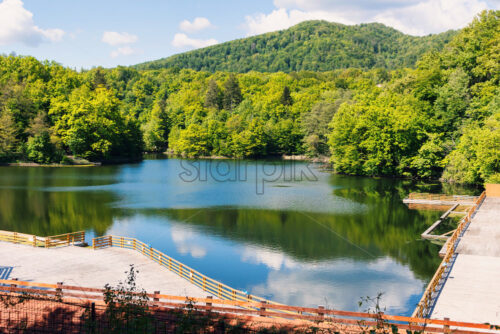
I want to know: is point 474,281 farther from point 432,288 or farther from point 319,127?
point 319,127

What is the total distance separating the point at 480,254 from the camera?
20703mm

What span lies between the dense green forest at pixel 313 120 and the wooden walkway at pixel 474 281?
72.6 ft

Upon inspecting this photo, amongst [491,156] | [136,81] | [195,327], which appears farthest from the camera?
[136,81]

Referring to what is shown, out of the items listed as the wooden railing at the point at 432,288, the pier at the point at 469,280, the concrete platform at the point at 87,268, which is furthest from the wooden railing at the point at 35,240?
the pier at the point at 469,280

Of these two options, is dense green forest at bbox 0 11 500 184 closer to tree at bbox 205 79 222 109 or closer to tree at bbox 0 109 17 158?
tree at bbox 0 109 17 158

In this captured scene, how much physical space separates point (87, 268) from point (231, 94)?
4307 inches

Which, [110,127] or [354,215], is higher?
[110,127]

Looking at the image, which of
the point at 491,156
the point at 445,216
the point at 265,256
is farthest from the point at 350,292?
the point at 491,156

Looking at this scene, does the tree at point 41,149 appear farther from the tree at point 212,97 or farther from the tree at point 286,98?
the tree at point 286,98

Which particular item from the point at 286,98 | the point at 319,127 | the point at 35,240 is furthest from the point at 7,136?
the point at 286,98

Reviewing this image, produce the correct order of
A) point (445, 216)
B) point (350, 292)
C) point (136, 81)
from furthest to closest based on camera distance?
point (136, 81) → point (445, 216) → point (350, 292)

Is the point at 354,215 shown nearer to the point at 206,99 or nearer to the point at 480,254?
the point at 480,254

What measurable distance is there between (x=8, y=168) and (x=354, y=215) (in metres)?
56.7

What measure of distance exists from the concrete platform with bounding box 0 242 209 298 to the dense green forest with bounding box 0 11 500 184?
36.9 meters
